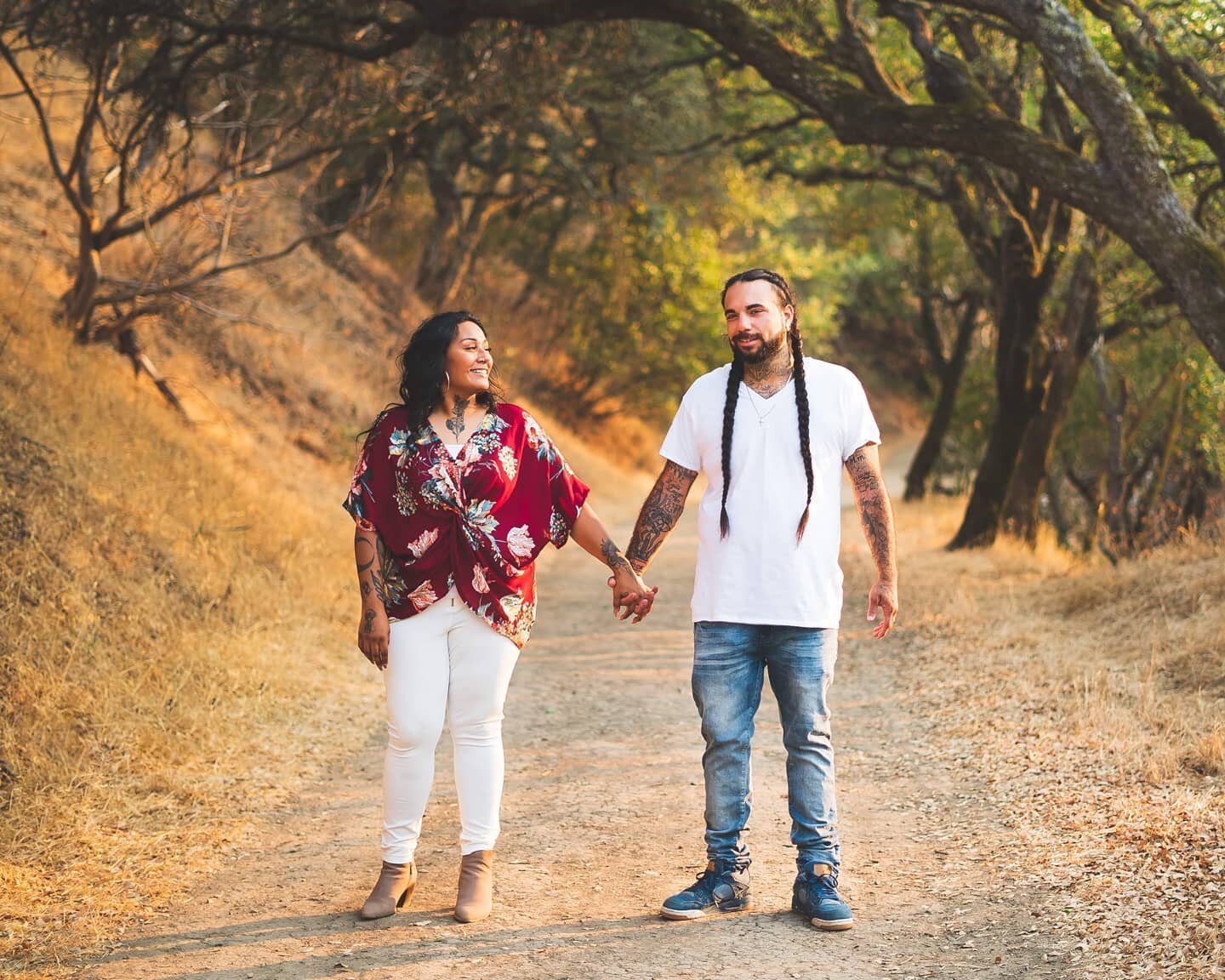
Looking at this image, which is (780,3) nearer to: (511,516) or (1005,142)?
(1005,142)

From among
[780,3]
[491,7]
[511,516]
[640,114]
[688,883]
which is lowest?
[688,883]

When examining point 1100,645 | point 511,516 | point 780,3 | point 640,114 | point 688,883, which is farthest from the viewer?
point 640,114

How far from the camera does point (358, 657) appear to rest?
8.64 m

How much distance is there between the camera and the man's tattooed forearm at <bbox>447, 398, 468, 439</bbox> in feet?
15.0

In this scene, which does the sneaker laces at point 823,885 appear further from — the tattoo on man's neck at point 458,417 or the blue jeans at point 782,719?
the tattoo on man's neck at point 458,417

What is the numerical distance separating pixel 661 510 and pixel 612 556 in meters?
0.23

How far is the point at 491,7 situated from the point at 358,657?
4437 mm

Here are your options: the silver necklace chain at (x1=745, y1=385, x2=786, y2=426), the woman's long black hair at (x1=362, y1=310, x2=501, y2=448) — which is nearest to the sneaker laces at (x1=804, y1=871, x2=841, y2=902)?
the silver necklace chain at (x1=745, y1=385, x2=786, y2=426)

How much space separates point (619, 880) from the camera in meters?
4.89

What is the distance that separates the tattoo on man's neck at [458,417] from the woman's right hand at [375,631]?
2.11 feet

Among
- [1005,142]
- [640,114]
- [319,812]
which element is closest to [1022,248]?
[1005,142]

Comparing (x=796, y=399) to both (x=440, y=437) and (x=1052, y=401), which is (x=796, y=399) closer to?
(x=440, y=437)

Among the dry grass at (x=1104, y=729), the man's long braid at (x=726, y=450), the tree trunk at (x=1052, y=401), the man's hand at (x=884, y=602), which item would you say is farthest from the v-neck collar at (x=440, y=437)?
the tree trunk at (x=1052, y=401)

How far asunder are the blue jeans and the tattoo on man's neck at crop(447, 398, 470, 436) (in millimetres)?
1042
